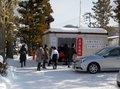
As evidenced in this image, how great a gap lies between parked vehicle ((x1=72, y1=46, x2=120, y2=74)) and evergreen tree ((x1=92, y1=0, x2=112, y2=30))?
37.2 meters

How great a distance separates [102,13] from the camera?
2144 inches

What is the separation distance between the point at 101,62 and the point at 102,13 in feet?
133

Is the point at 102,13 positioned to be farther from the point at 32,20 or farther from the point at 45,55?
the point at 45,55

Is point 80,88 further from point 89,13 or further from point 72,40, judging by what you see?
point 89,13

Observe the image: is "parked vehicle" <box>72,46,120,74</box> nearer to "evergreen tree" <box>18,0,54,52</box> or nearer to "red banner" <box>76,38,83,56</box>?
"red banner" <box>76,38,83,56</box>

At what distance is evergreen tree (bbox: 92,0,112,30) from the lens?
53.0m

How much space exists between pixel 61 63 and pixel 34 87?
437 inches

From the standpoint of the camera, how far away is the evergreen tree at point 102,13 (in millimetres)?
53000

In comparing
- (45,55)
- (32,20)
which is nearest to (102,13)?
(32,20)

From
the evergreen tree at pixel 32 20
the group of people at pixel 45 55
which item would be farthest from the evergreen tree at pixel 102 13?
the group of people at pixel 45 55

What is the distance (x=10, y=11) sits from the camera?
1822 cm

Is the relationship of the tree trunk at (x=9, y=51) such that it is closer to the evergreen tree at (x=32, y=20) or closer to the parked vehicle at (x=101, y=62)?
the evergreen tree at (x=32, y=20)

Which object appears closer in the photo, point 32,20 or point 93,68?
point 93,68

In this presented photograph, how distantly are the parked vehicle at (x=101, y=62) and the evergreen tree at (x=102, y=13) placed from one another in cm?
3721
